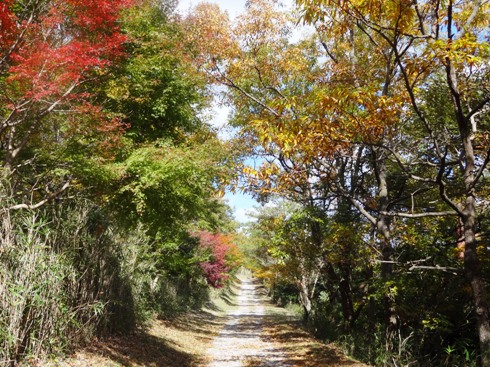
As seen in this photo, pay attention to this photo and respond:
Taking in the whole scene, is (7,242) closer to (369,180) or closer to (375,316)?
(375,316)

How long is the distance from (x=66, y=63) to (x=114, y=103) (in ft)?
9.19

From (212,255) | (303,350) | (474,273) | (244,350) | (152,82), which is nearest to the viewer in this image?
(474,273)

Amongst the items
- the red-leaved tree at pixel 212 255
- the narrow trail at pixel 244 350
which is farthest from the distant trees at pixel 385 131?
the red-leaved tree at pixel 212 255

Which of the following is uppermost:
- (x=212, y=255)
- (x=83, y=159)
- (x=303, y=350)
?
(x=83, y=159)

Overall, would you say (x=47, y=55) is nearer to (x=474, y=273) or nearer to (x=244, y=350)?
(x=474, y=273)

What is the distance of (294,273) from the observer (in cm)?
1770

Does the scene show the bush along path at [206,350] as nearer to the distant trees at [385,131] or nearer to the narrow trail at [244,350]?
the narrow trail at [244,350]

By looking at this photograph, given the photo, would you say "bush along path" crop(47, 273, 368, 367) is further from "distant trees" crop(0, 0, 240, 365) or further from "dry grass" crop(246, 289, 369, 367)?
"distant trees" crop(0, 0, 240, 365)

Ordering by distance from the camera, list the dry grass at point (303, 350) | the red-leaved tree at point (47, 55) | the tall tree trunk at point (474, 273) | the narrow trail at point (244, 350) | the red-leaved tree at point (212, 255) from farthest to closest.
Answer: the red-leaved tree at point (212, 255)
the narrow trail at point (244, 350)
the dry grass at point (303, 350)
the red-leaved tree at point (47, 55)
the tall tree trunk at point (474, 273)

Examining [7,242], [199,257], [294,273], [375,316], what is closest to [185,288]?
[199,257]

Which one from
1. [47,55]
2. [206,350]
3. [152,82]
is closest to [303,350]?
[206,350]

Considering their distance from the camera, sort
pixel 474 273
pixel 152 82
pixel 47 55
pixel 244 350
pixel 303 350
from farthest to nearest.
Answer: pixel 244 350
pixel 303 350
pixel 152 82
pixel 47 55
pixel 474 273

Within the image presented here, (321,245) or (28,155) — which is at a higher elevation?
(28,155)

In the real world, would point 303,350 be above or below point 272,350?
above
